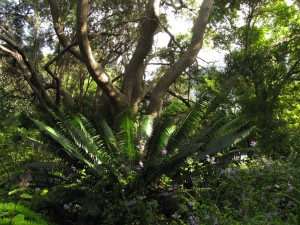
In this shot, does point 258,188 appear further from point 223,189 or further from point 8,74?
point 8,74

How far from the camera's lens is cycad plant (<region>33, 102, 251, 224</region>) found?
16.9 feet

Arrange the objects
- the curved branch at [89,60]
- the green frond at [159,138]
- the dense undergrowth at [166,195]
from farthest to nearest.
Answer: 1. the curved branch at [89,60]
2. the green frond at [159,138]
3. the dense undergrowth at [166,195]

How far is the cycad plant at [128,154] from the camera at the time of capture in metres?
5.16

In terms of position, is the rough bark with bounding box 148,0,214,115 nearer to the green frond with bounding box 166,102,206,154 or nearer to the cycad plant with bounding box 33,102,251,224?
the cycad plant with bounding box 33,102,251,224

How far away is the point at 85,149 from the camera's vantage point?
6152mm

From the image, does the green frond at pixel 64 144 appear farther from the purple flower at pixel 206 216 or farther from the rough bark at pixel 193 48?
the rough bark at pixel 193 48

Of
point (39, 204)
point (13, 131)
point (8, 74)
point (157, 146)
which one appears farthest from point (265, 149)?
point (8, 74)

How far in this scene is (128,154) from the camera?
6.07 meters

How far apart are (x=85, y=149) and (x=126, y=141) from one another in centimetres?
69

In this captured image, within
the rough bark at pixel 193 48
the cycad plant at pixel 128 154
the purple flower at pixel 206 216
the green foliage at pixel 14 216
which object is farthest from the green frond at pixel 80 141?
the rough bark at pixel 193 48

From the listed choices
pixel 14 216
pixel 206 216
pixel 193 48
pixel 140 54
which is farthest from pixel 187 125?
pixel 14 216

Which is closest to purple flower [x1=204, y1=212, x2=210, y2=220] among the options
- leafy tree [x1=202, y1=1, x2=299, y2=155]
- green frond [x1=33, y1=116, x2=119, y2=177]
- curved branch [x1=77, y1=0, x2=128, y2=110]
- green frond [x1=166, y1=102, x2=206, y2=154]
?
green frond [x1=33, y1=116, x2=119, y2=177]

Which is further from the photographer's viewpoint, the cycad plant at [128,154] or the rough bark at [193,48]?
the rough bark at [193,48]

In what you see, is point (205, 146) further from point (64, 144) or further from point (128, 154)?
point (64, 144)
